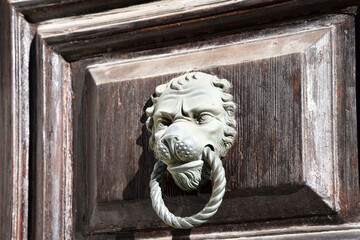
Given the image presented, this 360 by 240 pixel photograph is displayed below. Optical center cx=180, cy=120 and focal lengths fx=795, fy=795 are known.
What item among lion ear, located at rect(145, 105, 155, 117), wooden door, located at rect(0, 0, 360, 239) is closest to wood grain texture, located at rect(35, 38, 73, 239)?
wooden door, located at rect(0, 0, 360, 239)

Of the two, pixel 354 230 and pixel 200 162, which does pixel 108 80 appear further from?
pixel 354 230

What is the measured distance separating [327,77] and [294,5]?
11 cm

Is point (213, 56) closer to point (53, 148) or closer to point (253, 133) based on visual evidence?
point (253, 133)

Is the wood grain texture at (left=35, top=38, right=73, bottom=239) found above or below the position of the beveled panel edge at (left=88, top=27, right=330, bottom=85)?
below

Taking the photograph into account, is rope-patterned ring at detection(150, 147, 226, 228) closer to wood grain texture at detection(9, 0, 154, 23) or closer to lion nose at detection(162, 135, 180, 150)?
lion nose at detection(162, 135, 180, 150)

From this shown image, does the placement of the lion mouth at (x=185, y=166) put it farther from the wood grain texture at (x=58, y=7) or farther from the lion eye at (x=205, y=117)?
the wood grain texture at (x=58, y=7)

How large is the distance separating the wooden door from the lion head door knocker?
0.03 metres

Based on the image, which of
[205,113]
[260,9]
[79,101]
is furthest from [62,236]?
[260,9]

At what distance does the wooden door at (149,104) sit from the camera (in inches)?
38.7

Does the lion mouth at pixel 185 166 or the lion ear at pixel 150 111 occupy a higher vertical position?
the lion ear at pixel 150 111

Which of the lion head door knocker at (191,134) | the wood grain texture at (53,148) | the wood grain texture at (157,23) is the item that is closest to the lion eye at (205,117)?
the lion head door knocker at (191,134)

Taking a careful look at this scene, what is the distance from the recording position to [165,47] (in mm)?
1118

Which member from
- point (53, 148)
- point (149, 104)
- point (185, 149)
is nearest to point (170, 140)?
point (185, 149)

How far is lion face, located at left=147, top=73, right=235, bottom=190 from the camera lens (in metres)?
0.97
